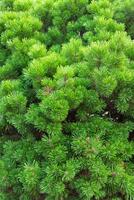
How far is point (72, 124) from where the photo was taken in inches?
117

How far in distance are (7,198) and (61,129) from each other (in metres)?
0.66

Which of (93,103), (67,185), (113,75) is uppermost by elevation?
(113,75)

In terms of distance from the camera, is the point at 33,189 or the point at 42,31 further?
the point at 42,31

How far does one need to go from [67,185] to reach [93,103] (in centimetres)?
58

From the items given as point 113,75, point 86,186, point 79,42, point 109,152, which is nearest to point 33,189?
point 86,186

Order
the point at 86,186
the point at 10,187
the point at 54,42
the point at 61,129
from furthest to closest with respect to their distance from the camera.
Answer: the point at 54,42 → the point at 10,187 → the point at 61,129 → the point at 86,186

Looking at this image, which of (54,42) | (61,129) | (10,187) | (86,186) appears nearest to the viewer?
(86,186)

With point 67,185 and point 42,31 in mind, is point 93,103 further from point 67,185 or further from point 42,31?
point 42,31

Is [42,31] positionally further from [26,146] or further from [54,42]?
[26,146]

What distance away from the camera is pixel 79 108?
303cm

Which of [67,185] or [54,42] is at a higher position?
[54,42]

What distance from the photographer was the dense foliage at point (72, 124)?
2805 mm

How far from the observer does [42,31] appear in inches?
157

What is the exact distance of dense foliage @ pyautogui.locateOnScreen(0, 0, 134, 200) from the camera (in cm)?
280
